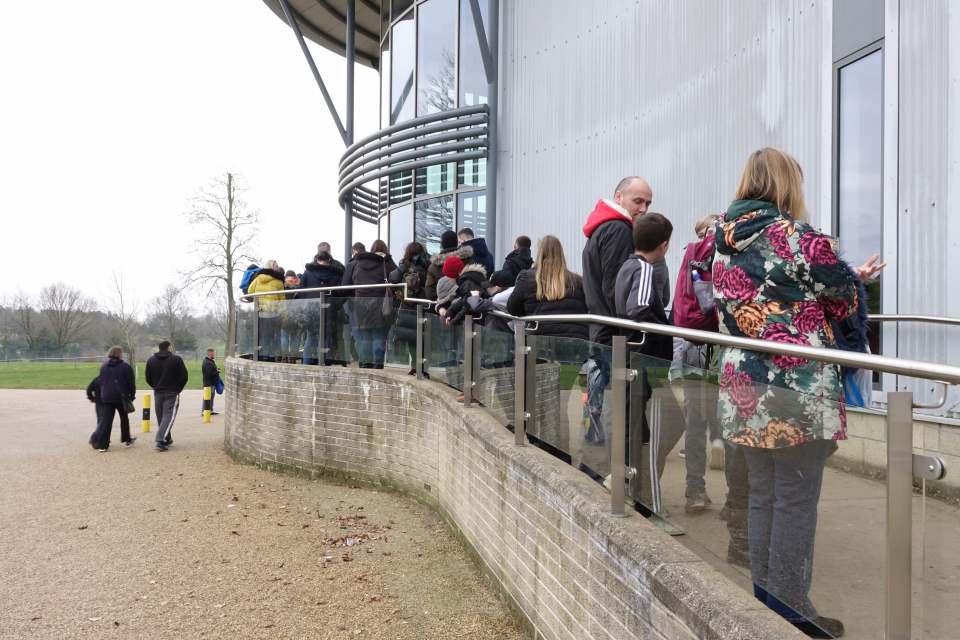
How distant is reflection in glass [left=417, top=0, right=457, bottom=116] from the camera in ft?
56.3

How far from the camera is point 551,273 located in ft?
19.2

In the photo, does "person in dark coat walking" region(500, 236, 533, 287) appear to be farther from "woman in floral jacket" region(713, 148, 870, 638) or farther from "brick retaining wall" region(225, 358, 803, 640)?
"woman in floral jacket" region(713, 148, 870, 638)

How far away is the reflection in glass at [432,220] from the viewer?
1680cm

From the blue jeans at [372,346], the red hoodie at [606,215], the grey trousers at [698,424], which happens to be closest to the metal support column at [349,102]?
the blue jeans at [372,346]

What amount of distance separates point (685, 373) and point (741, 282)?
0.46 m

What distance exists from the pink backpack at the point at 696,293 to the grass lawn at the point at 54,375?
33.0 metres

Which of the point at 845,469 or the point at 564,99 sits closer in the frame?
the point at 845,469

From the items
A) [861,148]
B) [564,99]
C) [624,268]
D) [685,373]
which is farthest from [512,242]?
[685,373]

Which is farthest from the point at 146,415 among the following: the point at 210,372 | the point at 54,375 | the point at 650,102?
the point at 54,375

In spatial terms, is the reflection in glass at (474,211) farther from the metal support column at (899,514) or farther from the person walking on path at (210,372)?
the metal support column at (899,514)

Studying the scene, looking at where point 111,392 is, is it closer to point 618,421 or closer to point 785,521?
point 618,421

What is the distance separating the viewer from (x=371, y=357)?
10.6 meters

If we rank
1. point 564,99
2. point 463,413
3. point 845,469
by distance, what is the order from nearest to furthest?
point 845,469 → point 463,413 → point 564,99

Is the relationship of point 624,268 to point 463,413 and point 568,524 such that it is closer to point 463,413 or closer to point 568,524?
point 568,524
